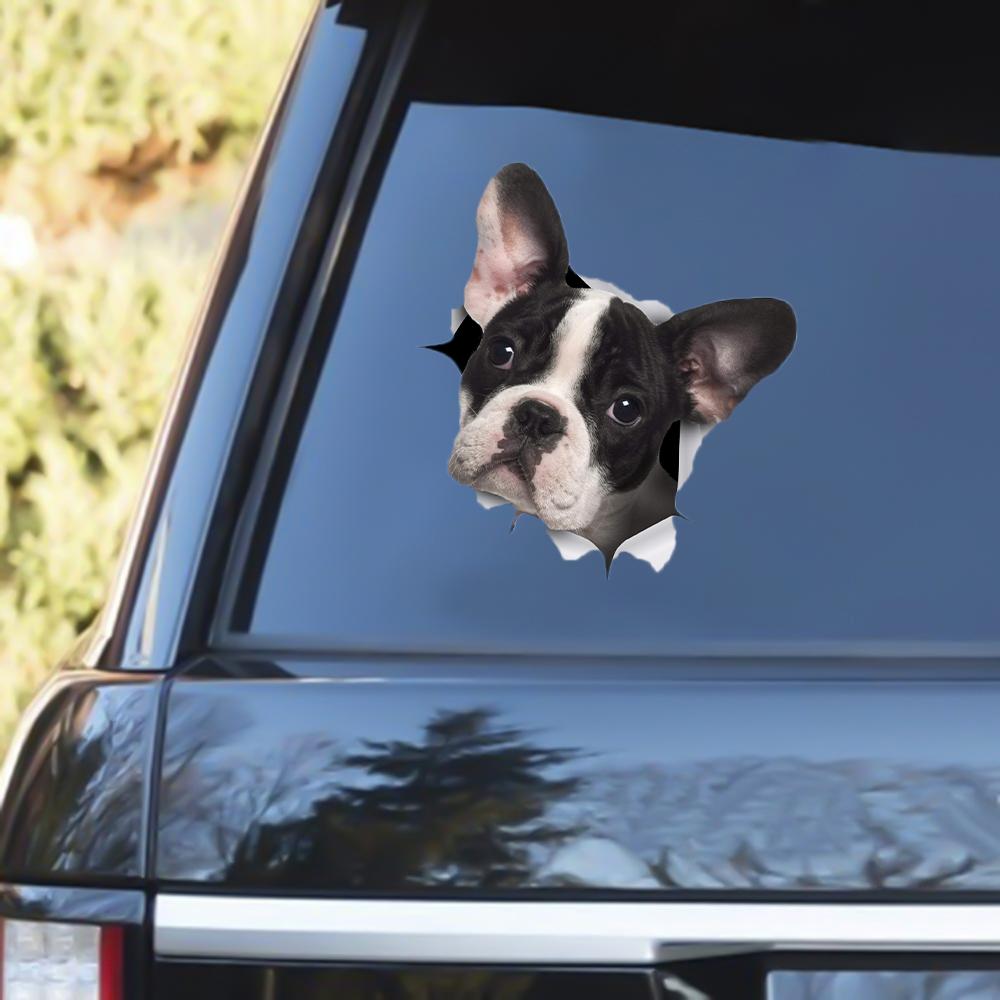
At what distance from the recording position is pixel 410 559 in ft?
4.20

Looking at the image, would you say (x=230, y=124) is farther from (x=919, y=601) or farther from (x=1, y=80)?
(x=919, y=601)

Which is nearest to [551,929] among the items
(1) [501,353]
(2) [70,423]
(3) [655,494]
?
(3) [655,494]

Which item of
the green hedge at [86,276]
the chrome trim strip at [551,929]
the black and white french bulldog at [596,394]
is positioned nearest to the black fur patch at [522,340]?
the black and white french bulldog at [596,394]

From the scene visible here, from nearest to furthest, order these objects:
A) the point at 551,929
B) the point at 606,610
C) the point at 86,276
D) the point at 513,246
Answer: the point at 551,929, the point at 606,610, the point at 513,246, the point at 86,276

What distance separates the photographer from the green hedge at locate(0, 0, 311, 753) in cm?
463

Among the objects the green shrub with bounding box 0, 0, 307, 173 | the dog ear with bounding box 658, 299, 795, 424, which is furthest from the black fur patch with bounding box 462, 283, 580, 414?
the green shrub with bounding box 0, 0, 307, 173

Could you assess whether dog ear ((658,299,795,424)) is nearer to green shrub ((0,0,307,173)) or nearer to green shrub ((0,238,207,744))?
green shrub ((0,238,207,744))

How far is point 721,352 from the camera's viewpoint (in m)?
1.32

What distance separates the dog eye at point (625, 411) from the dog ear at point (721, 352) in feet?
0.17

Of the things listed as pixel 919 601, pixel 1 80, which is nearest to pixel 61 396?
pixel 1 80

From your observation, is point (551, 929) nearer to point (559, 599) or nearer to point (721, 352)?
point (559, 599)

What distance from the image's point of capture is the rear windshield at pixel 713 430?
1.25 metres

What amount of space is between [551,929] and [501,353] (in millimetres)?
537

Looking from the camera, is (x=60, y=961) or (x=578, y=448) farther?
(x=578, y=448)
